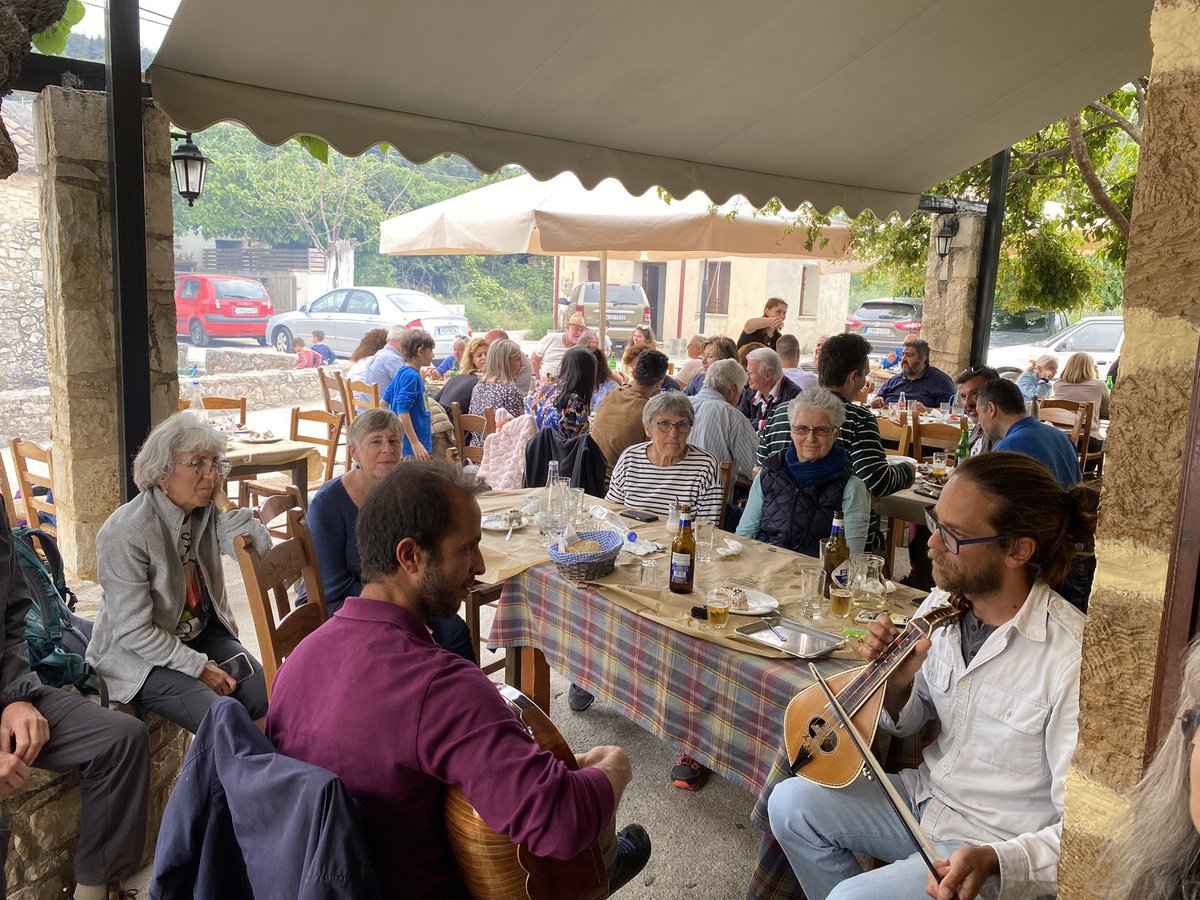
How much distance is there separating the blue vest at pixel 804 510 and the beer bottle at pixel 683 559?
0.85 m

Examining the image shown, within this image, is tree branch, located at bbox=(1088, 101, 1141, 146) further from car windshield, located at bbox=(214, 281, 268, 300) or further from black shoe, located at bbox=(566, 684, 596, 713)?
car windshield, located at bbox=(214, 281, 268, 300)

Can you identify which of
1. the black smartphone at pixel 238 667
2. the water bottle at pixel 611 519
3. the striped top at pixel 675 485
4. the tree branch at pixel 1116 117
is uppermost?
the tree branch at pixel 1116 117

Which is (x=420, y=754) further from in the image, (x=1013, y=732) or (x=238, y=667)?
(x=238, y=667)

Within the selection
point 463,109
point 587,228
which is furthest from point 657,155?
point 587,228

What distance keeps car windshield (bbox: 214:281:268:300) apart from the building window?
1342 cm

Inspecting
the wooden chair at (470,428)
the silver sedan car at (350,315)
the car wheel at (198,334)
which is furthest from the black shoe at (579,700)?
the car wheel at (198,334)

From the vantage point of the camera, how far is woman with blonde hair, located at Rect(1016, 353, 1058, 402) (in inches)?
324

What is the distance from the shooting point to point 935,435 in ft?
20.5

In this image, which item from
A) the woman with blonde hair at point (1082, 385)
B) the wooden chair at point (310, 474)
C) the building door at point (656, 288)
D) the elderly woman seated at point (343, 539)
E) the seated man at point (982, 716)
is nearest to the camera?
the seated man at point (982, 716)

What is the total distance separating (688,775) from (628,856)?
1.23 metres

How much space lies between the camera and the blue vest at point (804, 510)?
11.5 ft

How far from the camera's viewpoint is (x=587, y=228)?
21.7 feet

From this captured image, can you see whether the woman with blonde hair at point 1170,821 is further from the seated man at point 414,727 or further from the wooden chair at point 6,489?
the wooden chair at point 6,489

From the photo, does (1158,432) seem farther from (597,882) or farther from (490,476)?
(490,476)
